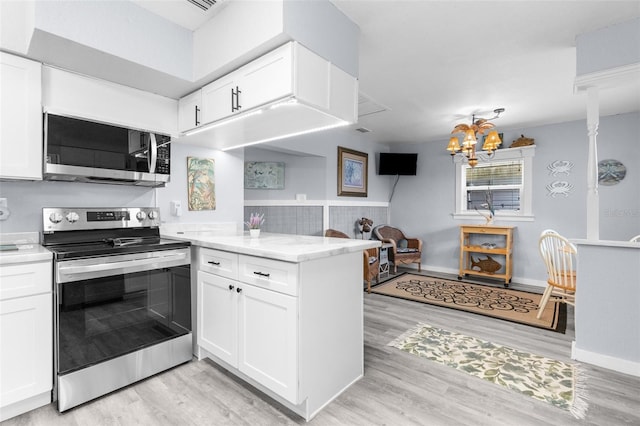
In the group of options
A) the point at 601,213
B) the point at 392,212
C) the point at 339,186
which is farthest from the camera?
the point at 392,212

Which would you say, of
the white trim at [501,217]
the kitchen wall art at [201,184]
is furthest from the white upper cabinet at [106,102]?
the white trim at [501,217]

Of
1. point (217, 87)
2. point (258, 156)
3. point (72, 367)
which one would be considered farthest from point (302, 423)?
point (258, 156)

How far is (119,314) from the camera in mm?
2014

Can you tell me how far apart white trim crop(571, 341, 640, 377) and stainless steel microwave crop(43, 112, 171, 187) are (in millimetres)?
3592

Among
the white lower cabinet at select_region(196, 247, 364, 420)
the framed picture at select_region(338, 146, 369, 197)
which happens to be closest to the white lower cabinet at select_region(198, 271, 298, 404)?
the white lower cabinet at select_region(196, 247, 364, 420)

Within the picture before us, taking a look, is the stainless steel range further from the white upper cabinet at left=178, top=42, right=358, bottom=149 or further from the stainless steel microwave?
the white upper cabinet at left=178, top=42, right=358, bottom=149

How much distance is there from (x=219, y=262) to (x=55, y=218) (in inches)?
47.2

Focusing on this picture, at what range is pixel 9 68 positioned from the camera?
1.94 meters

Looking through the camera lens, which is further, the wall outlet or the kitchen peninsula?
the wall outlet

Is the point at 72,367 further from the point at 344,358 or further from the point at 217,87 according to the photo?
the point at 217,87

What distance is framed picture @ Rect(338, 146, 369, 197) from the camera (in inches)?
213

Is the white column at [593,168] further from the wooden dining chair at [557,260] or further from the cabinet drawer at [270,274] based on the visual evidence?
the cabinet drawer at [270,274]

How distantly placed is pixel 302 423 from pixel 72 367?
1.39m

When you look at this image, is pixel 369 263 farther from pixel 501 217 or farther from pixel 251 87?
pixel 251 87
